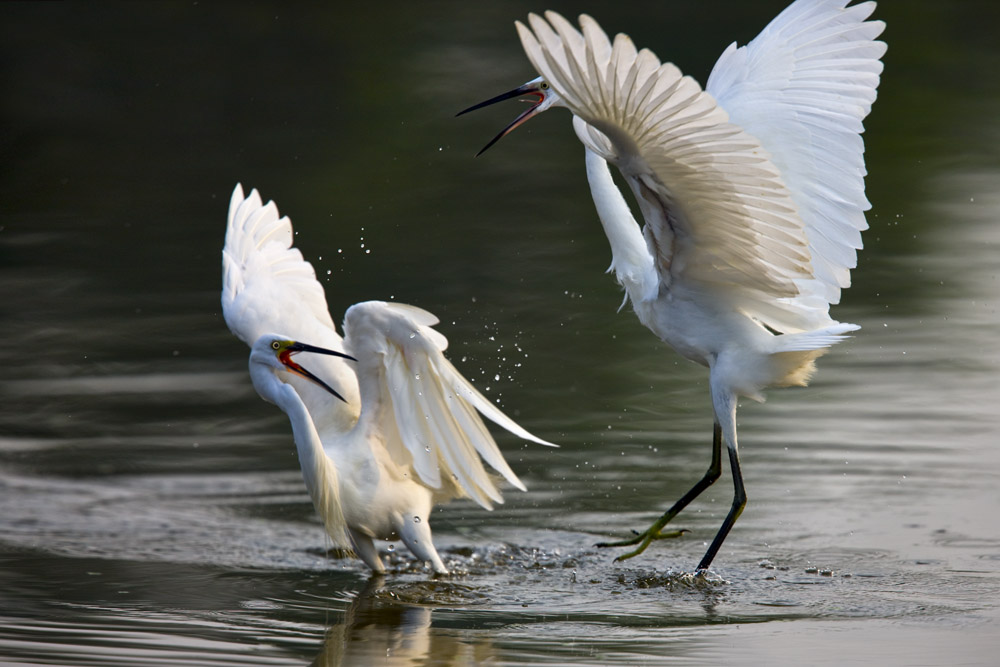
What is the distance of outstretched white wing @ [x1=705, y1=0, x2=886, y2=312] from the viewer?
495 centimetres

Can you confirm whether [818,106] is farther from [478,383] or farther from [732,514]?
[478,383]

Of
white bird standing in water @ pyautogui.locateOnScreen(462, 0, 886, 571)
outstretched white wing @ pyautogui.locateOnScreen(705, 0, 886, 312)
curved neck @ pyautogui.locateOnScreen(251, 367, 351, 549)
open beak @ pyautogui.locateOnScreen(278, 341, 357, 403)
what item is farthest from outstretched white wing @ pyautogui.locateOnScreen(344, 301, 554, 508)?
outstretched white wing @ pyautogui.locateOnScreen(705, 0, 886, 312)

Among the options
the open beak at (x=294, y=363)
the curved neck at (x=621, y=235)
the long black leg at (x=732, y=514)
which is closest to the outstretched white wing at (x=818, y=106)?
the curved neck at (x=621, y=235)

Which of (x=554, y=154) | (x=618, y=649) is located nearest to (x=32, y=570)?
(x=618, y=649)

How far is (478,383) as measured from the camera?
666cm

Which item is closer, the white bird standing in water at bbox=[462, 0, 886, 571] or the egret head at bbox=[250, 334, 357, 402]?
the white bird standing in water at bbox=[462, 0, 886, 571]

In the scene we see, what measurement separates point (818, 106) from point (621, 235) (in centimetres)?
81

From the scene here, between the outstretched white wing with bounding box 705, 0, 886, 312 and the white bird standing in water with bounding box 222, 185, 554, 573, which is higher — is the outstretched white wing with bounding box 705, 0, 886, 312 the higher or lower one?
the higher one

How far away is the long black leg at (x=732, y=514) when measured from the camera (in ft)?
15.8

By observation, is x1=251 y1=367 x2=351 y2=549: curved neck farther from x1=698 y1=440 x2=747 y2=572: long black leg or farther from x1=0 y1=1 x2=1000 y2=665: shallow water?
x1=698 y1=440 x2=747 y2=572: long black leg

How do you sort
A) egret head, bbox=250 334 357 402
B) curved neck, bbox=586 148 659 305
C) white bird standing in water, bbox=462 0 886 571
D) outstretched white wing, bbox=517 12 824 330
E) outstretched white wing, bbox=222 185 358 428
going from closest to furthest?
outstretched white wing, bbox=517 12 824 330 < white bird standing in water, bbox=462 0 886 571 < egret head, bbox=250 334 357 402 < curved neck, bbox=586 148 659 305 < outstretched white wing, bbox=222 185 358 428

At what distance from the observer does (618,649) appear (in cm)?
397

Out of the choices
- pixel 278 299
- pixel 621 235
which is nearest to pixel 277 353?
pixel 278 299

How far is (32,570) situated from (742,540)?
242cm
